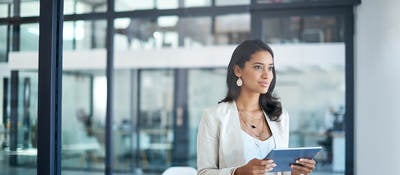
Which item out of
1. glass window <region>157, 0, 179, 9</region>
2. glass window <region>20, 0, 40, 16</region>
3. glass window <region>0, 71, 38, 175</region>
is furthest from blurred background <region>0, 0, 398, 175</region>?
glass window <region>20, 0, 40, 16</region>

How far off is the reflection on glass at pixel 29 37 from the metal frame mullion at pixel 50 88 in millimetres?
78

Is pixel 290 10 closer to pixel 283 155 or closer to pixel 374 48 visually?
pixel 374 48

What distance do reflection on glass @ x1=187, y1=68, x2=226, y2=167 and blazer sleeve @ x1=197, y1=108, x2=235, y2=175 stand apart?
6785 mm

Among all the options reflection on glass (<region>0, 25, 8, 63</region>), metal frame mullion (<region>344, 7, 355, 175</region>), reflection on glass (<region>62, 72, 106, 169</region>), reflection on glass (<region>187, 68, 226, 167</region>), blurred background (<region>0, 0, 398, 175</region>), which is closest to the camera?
reflection on glass (<region>0, 25, 8, 63</region>)

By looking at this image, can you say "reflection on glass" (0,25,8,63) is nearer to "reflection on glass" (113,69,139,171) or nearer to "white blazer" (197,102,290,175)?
"white blazer" (197,102,290,175)

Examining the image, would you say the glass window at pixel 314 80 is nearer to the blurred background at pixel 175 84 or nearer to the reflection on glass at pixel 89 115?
the blurred background at pixel 175 84

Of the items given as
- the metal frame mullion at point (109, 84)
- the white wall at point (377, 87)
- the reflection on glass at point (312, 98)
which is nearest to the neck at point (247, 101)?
the white wall at point (377, 87)

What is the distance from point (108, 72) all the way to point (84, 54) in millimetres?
3438

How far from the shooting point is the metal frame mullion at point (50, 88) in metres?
2.73

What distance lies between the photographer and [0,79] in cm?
363

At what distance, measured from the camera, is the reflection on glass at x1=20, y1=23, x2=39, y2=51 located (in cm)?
285

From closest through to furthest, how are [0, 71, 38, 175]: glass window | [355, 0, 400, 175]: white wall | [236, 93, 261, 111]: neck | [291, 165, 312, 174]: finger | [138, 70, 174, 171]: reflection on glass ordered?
[291, 165, 312, 174]: finger, [236, 93, 261, 111]: neck, [0, 71, 38, 175]: glass window, [355, 0, 400, 175]: white wall, [138, 70, 174, 171]: reflection on glass

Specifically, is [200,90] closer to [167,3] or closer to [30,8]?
[167,3]

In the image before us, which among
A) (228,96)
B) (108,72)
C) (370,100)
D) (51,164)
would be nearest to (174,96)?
(108,72)
